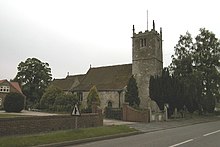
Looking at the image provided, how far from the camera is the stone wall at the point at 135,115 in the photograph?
32.2 m

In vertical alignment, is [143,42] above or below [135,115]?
above

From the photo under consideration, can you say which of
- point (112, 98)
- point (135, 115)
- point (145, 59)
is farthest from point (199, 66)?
point (135, 115)

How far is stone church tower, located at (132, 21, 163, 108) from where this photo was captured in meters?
49.6

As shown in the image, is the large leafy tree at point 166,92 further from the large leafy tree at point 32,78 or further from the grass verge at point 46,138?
the large leafy tree at point 32,78

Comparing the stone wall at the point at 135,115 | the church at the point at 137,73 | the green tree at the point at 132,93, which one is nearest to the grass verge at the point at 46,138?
the stone wall at the point at 135,115

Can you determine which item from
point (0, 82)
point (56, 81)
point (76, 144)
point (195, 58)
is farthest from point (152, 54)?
point (76, 144)

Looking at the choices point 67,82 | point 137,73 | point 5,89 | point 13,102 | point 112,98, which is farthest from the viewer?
point 67,82

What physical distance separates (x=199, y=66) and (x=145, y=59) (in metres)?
9.17

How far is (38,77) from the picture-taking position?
70125 mm

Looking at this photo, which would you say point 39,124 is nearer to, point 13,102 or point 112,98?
point 13,102

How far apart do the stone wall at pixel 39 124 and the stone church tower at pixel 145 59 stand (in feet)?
93.8

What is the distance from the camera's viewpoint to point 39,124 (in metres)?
16.7

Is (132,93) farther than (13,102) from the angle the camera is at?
Yes

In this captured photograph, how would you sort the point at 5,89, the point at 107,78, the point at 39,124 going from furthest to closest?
the point at 5,89 < the point at 107,78 < the point at 39,124
